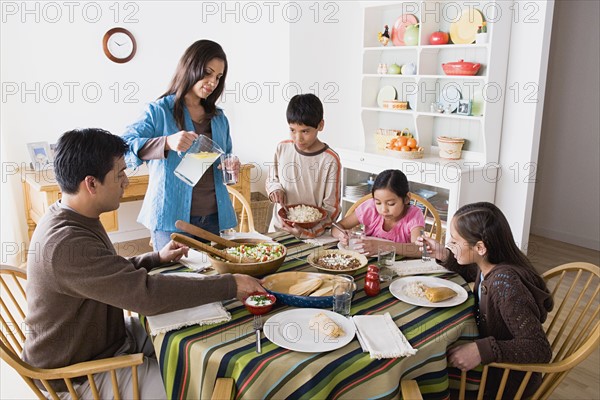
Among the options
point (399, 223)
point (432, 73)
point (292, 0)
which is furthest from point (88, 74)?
point (399, 223)

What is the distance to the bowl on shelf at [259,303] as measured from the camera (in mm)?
1480

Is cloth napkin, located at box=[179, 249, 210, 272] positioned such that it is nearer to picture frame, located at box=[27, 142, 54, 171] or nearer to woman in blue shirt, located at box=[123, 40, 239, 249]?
woman in blue shirt, located at box=[123, 40, 239, 249]

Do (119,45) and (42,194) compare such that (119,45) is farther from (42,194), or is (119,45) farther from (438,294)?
(438,294)

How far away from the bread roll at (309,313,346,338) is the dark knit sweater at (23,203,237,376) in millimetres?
296

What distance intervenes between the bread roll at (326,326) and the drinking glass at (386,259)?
→ 1.34ft

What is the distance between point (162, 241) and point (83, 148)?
0.82 m

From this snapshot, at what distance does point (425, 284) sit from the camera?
1.72m

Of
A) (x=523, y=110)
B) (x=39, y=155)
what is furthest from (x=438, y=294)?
(x=39, y=155)

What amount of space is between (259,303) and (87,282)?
1.57 ft

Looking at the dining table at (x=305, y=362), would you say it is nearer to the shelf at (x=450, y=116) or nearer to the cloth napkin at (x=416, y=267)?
the cloth napkin at (x=416, y=267)

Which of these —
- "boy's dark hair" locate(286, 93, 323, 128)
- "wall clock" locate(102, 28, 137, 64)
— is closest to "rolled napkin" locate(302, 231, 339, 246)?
"boy's dark hair" locate(286, 93, 323, 128)

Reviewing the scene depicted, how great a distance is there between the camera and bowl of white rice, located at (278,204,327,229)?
209 centimetres

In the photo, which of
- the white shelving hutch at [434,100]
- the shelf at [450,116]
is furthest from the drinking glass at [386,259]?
the shelf at [450,116]

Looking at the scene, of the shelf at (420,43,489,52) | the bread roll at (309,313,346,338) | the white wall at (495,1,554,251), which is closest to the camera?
the bread roll at (309,313,346,338)
